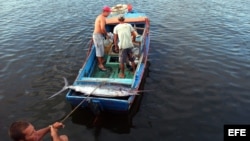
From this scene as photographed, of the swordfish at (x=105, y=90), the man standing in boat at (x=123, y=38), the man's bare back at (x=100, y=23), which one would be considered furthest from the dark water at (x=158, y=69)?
the man's bare back at (x=100, y=23)

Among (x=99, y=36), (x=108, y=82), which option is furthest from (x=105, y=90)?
(x=99, y=36)

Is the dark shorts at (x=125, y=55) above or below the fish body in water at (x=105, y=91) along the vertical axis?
above

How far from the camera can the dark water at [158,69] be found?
9852 millimetres

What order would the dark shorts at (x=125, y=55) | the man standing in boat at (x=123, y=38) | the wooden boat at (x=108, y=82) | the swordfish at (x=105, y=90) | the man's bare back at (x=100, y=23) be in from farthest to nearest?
the man's bare back at (x=100, y=23) → the dark shorts at (x=125, y=55) → the man standing in boat at (x=123, y=38) → the swordfish at (x=105, y=90) → the wooden boat at (x=108, y=82)

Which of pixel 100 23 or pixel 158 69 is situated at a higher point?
pixel 100 23

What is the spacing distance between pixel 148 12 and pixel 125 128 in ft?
48.9

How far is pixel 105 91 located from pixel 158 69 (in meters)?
4.93

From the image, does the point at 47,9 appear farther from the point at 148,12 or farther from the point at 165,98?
the point at 165,98

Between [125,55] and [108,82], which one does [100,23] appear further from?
[108,82]

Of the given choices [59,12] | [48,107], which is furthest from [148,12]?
[48,107]

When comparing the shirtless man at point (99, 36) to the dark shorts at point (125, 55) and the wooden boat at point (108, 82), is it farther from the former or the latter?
the dark shorts at point (125, 55)

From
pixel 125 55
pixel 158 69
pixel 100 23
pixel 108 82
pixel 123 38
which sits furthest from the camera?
pixel 158 69

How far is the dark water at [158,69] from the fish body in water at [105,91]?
3.76ft

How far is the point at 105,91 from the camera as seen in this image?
379 inches
